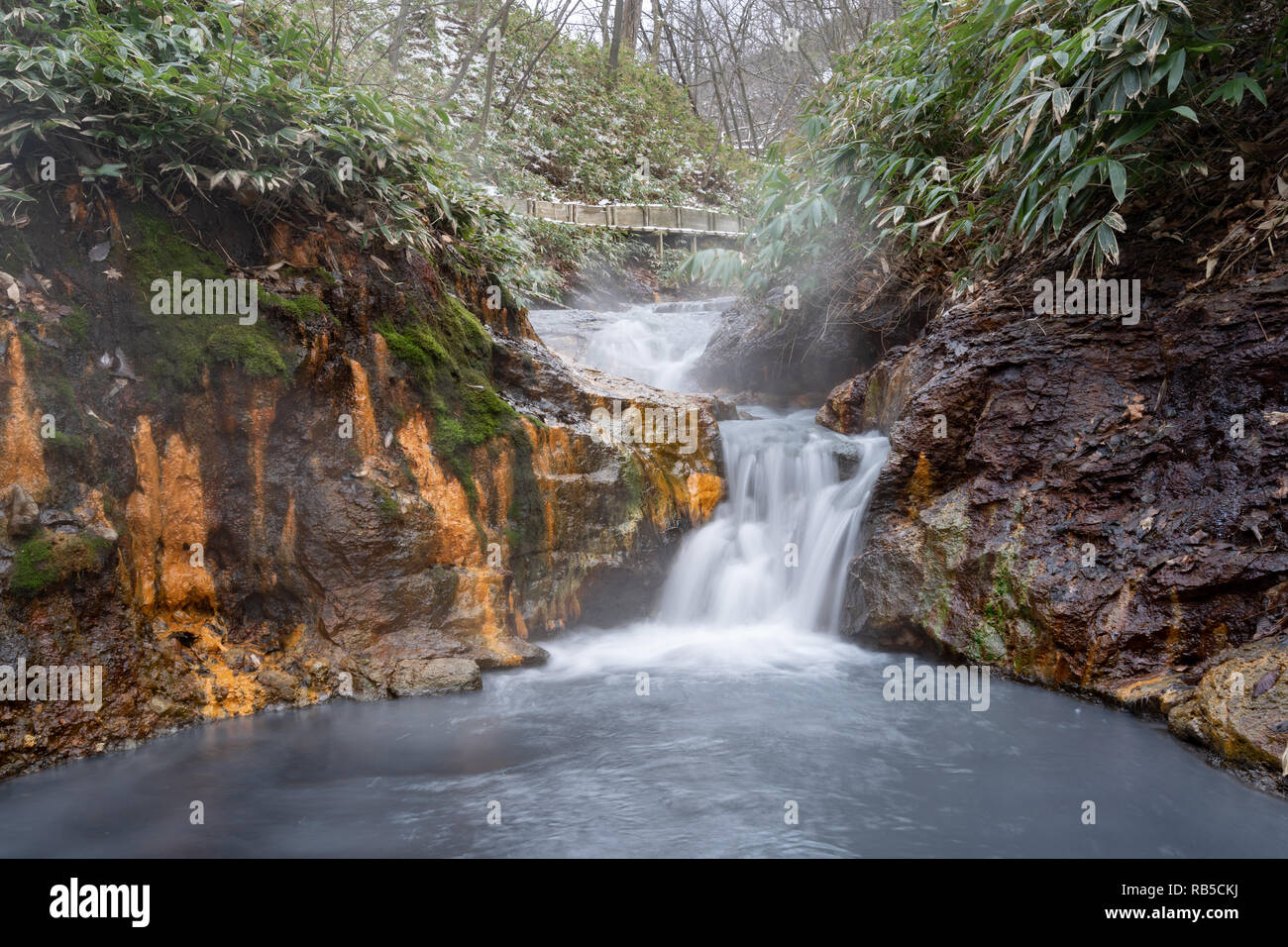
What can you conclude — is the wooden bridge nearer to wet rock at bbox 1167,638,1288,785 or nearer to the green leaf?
the green leaf

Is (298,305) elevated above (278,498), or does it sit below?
above

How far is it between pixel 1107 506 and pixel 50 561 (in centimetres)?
586

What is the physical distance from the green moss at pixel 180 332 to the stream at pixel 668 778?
2.06 meters

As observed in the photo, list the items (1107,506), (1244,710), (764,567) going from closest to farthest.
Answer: (1244,710), (1107,506), (764,567)

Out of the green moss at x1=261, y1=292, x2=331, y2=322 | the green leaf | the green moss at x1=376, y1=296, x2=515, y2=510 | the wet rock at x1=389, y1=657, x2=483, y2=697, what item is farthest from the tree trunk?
the wet rock at x1=389, y1=657, x2=483, y2=697

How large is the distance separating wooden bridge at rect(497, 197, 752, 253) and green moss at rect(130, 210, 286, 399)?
9.83 metres

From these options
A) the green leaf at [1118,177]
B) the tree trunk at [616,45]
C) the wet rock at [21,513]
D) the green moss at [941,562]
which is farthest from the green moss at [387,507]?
the tree trunk at [616,45]

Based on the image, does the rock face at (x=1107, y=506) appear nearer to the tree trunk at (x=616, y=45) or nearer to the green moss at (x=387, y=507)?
the green moss at (x=387, y=507)

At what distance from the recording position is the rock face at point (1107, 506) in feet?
12.8

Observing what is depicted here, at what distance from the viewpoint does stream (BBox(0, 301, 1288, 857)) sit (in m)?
3.03

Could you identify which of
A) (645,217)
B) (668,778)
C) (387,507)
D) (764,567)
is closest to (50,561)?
(387,507)

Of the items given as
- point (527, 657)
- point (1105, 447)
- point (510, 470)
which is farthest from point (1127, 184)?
point (527, 657)

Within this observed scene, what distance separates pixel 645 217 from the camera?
16.3 metres

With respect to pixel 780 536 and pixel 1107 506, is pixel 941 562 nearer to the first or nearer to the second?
pixel 1107 506
